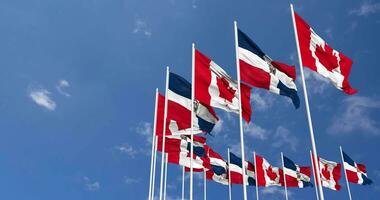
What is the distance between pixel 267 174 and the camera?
1331 inches

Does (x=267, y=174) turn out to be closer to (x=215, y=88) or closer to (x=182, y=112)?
(x=182, y=112)

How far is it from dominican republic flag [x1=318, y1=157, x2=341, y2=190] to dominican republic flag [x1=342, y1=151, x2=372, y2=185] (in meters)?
0.93

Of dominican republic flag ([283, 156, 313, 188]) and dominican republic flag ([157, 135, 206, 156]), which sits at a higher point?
dominican republic flag ([283, 156, 313, 188])

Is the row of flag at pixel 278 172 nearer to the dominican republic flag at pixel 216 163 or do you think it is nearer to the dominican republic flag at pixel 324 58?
the dominican republic flag at pixel 216 163

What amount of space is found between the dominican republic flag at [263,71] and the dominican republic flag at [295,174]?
1994 cm

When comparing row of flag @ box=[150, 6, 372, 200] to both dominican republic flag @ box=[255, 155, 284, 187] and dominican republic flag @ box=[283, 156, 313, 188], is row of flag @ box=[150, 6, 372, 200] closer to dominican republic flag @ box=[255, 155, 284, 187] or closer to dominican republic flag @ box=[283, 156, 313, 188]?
dominican republic flag @ box=[255, 155, 284, 187]

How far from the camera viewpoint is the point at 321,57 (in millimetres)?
15625

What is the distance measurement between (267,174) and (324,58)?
789 inches

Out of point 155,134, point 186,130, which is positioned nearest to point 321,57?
point 186,130

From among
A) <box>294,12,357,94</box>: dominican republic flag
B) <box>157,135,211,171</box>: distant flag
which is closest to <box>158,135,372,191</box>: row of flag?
<box>157,135,211,171</box>: distant flag

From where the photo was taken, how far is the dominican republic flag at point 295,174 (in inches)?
1375

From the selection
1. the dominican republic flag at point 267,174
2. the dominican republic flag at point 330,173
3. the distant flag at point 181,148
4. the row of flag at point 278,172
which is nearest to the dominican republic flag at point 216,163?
Result: the row of flag at point 278,172

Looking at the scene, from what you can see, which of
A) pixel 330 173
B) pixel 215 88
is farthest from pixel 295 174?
pixel 215 88

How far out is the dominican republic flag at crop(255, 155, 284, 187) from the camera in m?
32.6
